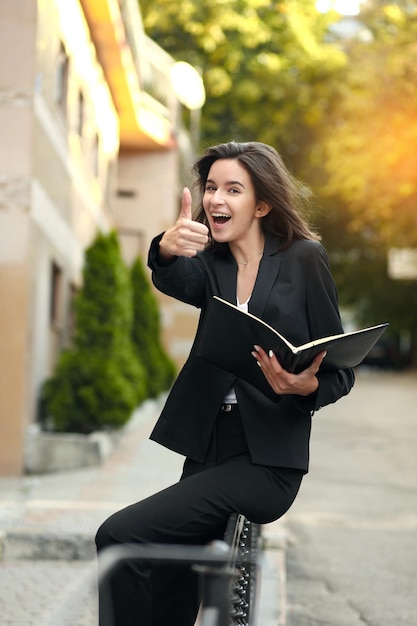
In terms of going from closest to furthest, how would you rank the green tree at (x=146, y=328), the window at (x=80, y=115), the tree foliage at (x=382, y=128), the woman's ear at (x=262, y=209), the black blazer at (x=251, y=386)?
1. the black blazer at (x=251, y=386)
2. the woman's ear at (x=262, y=209)
3. the window at (x=80, y=115)
4. the green tree at (x=146, y=328)
5. the tree foliage at (x=382, y=128)

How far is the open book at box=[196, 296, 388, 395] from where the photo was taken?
3385 millimetres

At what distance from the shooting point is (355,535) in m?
9.37

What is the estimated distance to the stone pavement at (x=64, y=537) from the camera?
6262 millimetres

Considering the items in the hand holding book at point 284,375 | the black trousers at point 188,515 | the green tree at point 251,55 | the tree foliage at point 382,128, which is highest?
the green tree at point 251,55

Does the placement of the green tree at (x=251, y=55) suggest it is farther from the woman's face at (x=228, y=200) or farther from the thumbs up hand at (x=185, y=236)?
the thumbs up hand at (x=185, y=236)

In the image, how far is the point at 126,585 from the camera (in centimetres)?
329

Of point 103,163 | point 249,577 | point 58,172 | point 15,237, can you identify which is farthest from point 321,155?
point 249,577

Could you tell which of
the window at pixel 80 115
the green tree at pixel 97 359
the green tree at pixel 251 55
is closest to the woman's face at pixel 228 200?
the green tree at pixel 97 359

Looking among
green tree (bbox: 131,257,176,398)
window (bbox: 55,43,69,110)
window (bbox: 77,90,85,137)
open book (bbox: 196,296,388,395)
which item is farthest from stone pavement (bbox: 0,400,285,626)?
green tree (bbox: 131,257,176,398)

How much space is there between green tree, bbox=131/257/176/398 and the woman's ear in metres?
17.3

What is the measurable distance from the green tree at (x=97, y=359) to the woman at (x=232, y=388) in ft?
30.3

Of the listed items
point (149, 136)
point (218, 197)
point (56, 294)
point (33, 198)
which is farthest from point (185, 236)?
point (149, 136)

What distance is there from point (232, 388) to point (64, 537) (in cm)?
455

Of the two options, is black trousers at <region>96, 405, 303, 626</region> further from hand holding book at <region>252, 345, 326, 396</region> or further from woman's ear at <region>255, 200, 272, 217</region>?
woman's ear at <region>255, 200, 272, 217</region>
